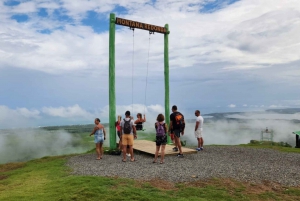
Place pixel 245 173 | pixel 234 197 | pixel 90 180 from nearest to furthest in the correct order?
1. pixel 234 197
2. pixel 90 180
3. pixel 245 173

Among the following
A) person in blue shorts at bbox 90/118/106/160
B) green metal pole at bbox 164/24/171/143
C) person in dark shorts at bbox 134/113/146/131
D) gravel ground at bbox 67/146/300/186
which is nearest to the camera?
gravel ground at bbox 67/146/300/186

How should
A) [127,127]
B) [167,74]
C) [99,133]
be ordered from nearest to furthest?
[127,127], [99,133], [167,74]

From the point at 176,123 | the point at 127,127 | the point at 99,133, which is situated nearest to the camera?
the point at 127,127

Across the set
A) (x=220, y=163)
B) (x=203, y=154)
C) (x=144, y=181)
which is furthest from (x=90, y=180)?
(x=203, y=154)

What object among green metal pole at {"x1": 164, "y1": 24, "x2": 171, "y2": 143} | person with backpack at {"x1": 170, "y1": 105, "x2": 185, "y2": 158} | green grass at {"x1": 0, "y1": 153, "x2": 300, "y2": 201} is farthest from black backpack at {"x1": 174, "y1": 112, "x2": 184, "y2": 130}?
green metal pole at {"x1": 164, "y1": 24, "x2": 171, "y2": 143}

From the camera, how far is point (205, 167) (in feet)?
37.3

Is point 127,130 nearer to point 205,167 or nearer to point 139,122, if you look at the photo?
point 139,122

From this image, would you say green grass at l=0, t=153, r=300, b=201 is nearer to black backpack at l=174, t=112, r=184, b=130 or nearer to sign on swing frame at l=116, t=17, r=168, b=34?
black backpack at l=174, t=112, r=184, b=130

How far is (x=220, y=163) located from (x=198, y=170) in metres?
1.92

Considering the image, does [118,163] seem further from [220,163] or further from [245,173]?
[245,173]

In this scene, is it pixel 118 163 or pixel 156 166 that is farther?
pixel 118 163

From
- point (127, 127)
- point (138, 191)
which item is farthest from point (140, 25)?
point (138, 191)

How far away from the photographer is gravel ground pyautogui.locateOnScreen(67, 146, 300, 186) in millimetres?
9977

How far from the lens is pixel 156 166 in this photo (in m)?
11.8
